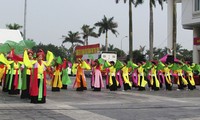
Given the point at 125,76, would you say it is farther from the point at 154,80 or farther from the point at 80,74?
the point at 80,74

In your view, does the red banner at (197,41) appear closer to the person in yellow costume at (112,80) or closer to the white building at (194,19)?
the white building at (194,19)

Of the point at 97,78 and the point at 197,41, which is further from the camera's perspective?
the point at 197,41

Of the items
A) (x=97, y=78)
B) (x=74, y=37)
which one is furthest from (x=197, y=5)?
(x=74, y=37)

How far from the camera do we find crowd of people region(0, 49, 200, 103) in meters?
11.9

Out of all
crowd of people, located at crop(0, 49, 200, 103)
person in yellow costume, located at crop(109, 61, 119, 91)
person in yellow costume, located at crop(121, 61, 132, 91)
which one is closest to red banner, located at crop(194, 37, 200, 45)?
crowd of people, located at crop(0, 49, 200, 103)

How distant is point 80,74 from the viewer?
18.5 meters

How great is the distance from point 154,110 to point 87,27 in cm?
6623

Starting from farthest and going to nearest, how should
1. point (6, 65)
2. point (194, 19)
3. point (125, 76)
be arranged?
point (194, 19) < point (125, 76) < point (6, 65)

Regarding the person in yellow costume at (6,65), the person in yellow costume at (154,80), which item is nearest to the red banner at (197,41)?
the person in yellow costume at (154,80)

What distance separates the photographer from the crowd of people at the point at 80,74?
11859mm

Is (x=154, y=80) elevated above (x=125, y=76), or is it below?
below

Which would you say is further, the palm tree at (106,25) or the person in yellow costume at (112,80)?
the palm tree at (106,25)

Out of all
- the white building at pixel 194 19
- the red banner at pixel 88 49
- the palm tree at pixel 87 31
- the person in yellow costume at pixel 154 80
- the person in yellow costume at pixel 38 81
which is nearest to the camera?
the person in yellow costume at pixel 38 81

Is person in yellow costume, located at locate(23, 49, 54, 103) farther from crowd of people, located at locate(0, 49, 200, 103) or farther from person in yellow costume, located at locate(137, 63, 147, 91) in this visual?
person in yellow costume, located at locate(137, 63, 147, 91)
